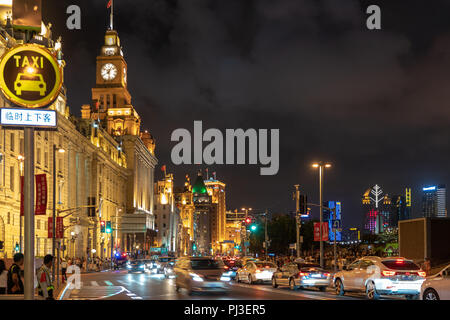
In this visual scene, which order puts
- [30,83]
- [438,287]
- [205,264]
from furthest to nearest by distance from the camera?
[205,264] → [438,287] → [30,83]

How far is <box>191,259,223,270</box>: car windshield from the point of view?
25.4m

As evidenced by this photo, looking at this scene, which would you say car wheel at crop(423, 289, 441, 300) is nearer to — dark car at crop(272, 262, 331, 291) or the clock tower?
dark car at crop(272, 262, 331, 291)

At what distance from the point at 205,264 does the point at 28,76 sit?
18944 millimetres

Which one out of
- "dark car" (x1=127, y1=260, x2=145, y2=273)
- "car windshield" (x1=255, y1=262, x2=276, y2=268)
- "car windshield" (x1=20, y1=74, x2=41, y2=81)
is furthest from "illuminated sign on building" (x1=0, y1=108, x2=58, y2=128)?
"dark car" (x1=127, y1=260, x2=145, y2=273)

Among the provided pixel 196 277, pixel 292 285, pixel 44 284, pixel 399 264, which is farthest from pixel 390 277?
pixel 44 284

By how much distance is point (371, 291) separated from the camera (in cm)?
Answer: 2264

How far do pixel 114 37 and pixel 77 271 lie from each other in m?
111

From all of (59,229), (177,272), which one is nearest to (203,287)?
(177,272)

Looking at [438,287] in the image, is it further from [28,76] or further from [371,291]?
[28,76]

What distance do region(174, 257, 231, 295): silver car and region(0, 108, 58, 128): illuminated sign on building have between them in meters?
17.7
